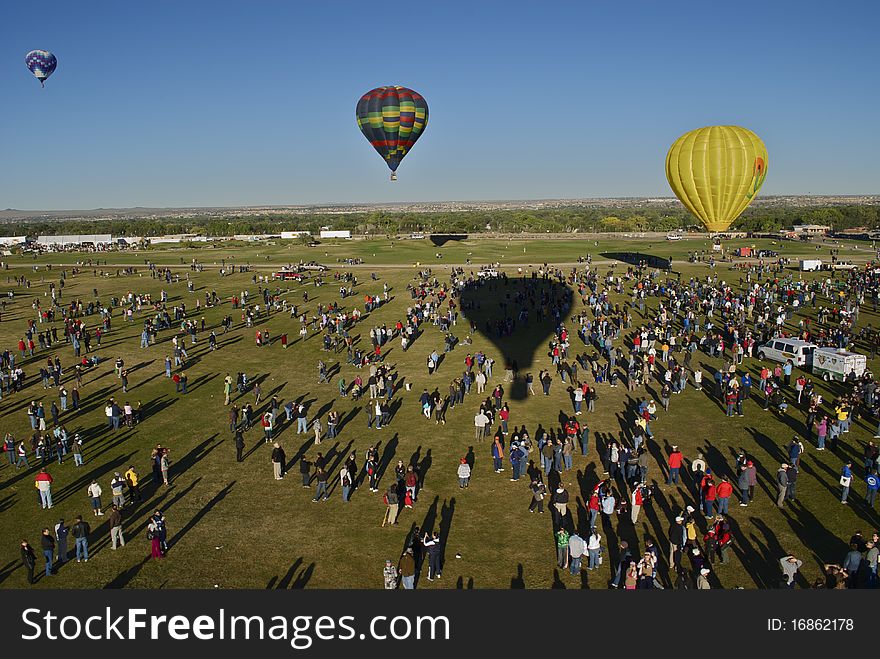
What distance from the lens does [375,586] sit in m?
12.3

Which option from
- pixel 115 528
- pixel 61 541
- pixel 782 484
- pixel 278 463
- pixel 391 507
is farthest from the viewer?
pixel 278 463

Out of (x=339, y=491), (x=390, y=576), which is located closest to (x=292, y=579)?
(x=390, y=576)

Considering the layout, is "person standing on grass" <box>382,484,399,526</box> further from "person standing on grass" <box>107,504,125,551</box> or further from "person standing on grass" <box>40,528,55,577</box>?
"person standing on grass" <box>40,528,55,577</box>

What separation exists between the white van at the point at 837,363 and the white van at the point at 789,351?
2.18 ft

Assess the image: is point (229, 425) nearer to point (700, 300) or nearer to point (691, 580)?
point (691, 580)

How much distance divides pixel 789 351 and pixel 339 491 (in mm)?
19041

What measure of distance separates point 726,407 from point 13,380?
2588cm

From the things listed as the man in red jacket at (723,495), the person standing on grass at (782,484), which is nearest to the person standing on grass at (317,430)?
the man in red jacket at (723,495)

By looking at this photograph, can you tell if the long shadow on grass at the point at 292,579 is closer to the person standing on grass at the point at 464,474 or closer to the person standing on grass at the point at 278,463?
the person standing on grass at the point at 278,463

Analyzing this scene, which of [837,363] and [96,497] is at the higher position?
[837,363]

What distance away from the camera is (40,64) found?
60.4 m

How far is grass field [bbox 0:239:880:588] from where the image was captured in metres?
12.8

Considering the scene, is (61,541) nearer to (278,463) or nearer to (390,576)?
(278,463)

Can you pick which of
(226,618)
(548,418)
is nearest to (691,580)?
(226,618)
